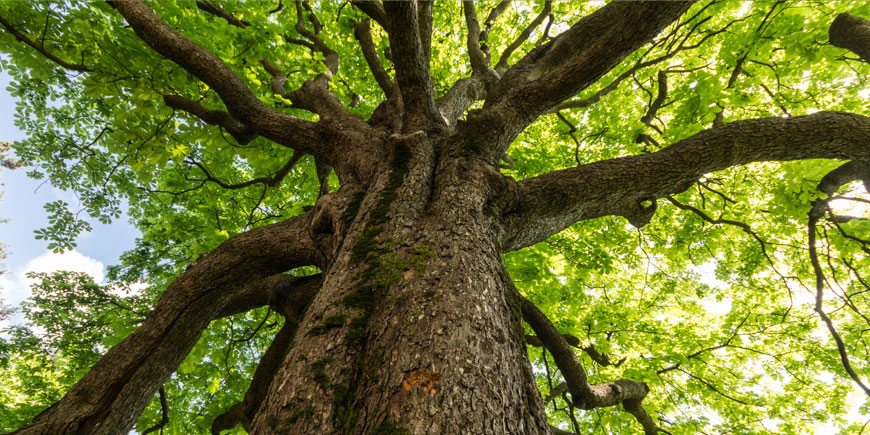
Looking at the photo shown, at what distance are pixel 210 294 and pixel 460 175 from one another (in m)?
2.47

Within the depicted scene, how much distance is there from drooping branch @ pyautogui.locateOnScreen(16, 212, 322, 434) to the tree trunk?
3.44 ft

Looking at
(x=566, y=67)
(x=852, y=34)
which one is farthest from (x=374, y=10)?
(x=852, y=34)

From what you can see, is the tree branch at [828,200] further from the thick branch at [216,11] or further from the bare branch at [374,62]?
the thick branch at [216,11]

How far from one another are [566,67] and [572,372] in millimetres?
3286

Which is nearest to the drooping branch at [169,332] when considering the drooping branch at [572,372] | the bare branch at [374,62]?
the drooping branch at [572,372]

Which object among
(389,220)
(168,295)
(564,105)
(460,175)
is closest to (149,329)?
(168,295)

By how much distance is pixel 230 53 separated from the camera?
169 inches

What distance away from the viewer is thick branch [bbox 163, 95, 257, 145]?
3.52 m

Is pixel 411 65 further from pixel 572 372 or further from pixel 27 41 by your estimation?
pixel 27 41

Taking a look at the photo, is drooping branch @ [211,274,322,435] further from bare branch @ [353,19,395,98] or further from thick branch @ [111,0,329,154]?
bare branch @ [353,19,395,98]

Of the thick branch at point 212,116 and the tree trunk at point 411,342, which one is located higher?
the thick branch at point 212,116

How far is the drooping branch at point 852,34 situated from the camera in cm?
303

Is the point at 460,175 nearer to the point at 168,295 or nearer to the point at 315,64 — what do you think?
the point at 168,295

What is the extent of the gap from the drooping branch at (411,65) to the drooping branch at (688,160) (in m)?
1.38
